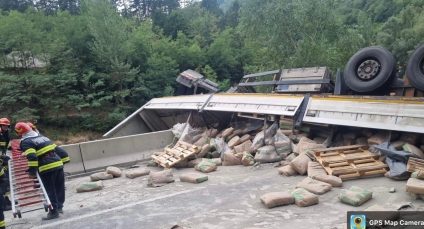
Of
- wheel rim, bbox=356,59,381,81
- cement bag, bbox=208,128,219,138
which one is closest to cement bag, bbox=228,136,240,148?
cement bag, bbox=208,128,219,138

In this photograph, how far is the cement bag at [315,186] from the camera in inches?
198

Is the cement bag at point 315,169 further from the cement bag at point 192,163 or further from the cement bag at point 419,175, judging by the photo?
the cement bag at point 192,163

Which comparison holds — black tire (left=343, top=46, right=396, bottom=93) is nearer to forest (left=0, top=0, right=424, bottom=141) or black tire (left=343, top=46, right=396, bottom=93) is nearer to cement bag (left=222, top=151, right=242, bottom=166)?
cement bag (left=222, top=151, right=242, bottom=166)

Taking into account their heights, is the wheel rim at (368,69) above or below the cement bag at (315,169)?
above

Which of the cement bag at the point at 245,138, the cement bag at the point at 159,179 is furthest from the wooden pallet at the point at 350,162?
the cement bag at the point at 159,179

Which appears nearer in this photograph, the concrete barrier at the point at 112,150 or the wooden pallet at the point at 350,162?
the wooden pallet at the point at 350,162

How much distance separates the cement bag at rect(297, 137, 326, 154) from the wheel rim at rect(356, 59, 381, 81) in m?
1.74

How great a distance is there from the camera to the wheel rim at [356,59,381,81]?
704 cm

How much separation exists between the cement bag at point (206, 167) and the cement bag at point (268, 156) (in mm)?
934

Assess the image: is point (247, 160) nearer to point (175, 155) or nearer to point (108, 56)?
point (175, 155)

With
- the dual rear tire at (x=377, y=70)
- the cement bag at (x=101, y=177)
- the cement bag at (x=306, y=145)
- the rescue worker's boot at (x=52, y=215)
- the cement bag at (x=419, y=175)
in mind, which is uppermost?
the dual rear tire at (x=377, y=70)

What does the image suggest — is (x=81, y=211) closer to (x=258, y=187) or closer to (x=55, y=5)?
(x=258, y=187)

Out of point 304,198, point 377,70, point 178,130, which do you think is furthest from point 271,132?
point 304,198

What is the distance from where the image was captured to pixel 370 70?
713 centimetres
